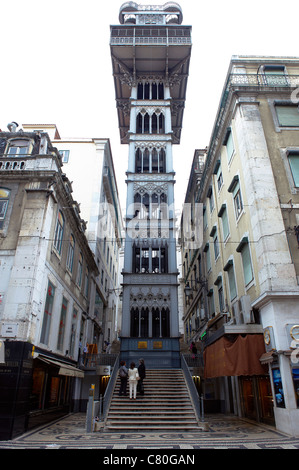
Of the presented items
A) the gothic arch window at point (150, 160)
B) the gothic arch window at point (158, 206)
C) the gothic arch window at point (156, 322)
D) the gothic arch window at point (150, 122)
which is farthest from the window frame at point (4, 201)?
the gothic arch window at point (150, 122)

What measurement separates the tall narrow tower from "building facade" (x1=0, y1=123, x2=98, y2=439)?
5.30 meters

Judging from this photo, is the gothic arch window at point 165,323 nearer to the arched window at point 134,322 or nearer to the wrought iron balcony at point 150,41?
the arched window at point 134,322

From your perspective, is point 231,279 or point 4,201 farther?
point 231,279

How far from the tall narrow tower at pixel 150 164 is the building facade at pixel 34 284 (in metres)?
5.30

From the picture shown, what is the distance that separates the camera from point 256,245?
564 inches

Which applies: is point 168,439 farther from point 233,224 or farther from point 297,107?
point 297,107

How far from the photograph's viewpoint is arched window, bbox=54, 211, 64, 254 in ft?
53.6

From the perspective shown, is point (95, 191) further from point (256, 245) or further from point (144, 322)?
point (256, 245)

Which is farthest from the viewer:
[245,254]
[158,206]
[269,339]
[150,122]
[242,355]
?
[150,122]

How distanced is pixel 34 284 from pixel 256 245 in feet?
32.9

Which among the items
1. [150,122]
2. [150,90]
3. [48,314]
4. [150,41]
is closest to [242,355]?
[48,314]

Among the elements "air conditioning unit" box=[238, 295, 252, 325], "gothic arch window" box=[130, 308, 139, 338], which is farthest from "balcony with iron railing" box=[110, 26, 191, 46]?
"air conditioning unit" box=[238, 295, 252, 325]

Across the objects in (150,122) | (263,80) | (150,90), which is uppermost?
(150,90)

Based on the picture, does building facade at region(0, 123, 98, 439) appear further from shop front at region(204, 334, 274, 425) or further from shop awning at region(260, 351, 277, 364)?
shop awning at region(260, 351, 277, 364)
